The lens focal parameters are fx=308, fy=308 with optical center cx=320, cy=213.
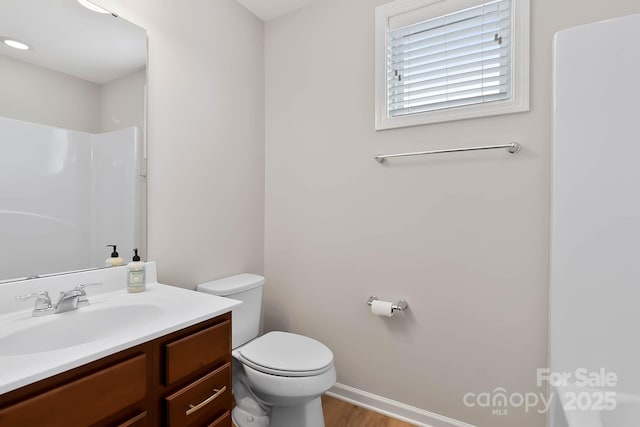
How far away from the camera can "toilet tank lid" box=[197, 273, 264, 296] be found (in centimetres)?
164

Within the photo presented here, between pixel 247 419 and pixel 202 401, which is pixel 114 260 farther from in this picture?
pixel 247 419

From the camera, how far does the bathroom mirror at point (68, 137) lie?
1114 millimetres

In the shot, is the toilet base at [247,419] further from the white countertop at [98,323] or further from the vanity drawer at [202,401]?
the white countertop at [98,323]

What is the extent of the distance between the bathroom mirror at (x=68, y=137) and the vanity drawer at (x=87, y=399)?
2.07 ft

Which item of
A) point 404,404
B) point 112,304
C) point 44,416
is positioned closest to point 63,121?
point 112,304

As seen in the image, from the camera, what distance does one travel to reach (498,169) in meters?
1.53

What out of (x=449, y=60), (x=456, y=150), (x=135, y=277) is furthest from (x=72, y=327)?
(x=449, y=60)

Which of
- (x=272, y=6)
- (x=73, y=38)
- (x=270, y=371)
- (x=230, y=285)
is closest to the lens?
(x=73, y=38)

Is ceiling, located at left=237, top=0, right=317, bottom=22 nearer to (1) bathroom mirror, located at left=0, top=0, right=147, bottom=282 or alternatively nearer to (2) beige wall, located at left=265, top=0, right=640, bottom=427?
(2) beige wall, located at left=265, top=0, right=640, bottom=427

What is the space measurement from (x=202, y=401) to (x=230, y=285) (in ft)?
2.29

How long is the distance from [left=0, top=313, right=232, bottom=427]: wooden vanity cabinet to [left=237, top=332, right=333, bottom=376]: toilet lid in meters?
0.28

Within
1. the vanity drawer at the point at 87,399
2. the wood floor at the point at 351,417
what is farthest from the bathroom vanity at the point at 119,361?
the wood floor at the point at 351,417

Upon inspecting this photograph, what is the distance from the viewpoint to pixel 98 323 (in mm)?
1131

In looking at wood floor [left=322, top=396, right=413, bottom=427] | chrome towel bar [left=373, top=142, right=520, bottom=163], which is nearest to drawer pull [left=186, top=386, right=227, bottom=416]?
wood floor [left=322, top=396, right=413, bottom=427]
